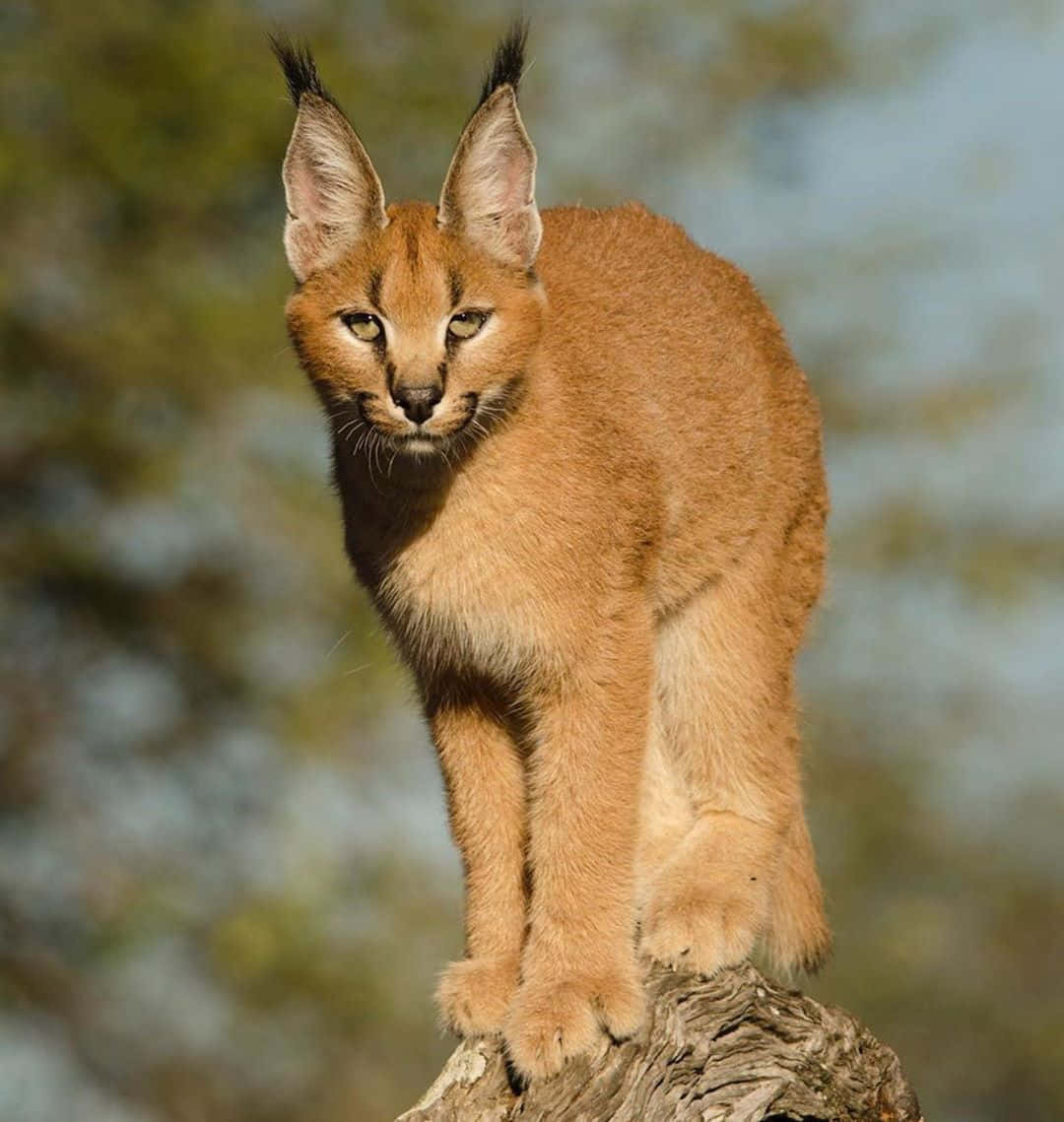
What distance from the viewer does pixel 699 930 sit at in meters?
6.38

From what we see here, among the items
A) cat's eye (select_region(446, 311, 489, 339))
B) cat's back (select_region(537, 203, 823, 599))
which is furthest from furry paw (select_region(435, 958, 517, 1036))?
cat's eye (select_region(446, 311, 489, 339))

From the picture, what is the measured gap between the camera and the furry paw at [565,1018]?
5.90 metres

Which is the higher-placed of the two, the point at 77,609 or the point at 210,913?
the point at 77,609

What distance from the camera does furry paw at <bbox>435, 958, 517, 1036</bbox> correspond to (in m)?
6.21

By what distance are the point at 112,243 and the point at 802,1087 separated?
13.6 m

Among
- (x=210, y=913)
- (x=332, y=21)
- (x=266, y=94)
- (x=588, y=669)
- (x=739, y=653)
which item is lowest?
Result: (x=588, y=669)

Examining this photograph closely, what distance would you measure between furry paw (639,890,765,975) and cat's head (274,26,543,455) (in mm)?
1590

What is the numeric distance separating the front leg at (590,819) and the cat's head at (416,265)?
789mm

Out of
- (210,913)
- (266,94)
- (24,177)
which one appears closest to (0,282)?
(24,177)

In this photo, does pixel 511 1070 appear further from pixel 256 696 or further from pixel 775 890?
pixel 256 696

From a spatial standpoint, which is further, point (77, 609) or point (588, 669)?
point (77, 609)

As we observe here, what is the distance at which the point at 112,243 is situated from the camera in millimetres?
18250

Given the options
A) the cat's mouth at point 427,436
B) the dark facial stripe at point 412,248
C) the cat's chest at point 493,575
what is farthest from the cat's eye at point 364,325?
the cat's chest at point 493,575

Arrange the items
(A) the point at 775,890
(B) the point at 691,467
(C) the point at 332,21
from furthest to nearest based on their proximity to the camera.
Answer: (C) the point at 332,21, (A) the point at 775,890, (B) the point at 691,467
